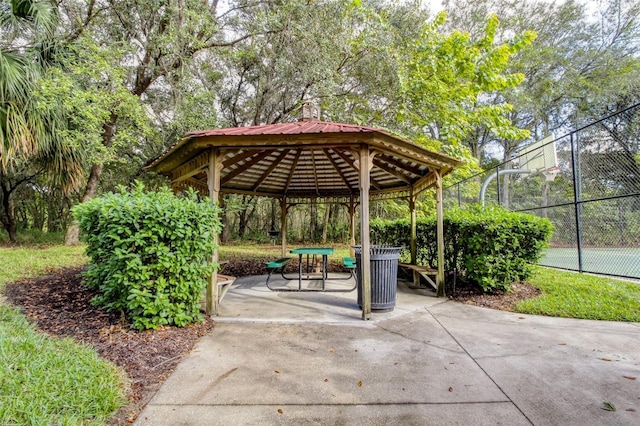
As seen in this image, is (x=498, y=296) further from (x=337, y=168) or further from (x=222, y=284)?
(x=222, y=284)

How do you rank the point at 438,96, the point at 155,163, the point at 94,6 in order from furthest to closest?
the point at 438,96 < the point at 94,6 < the point at 155,163

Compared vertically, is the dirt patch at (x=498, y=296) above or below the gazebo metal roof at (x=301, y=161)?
below

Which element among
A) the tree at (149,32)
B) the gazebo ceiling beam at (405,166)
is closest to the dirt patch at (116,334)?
the gazebo ceiling beam at (405,166)

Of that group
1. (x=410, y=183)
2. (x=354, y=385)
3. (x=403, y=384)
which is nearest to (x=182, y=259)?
(x=354, y=385)

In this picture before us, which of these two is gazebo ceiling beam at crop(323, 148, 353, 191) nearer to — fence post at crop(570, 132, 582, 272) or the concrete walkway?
the concrete walkway

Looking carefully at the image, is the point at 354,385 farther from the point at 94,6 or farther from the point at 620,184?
the point at 620,184

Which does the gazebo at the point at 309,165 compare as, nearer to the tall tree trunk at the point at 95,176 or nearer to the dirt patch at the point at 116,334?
the dirt patch at the point at 116,334

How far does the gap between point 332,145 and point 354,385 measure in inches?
118

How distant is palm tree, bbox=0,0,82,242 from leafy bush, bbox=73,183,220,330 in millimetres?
4641

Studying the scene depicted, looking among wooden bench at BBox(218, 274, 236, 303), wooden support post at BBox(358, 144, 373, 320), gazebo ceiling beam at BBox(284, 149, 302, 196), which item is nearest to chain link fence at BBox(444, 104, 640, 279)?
wooden support post at BBox(358, 144, 373, 320)

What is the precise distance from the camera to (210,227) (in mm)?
4051

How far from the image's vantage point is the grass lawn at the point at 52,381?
195cm

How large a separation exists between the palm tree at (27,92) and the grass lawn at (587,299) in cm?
995

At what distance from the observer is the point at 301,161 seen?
297 inches
